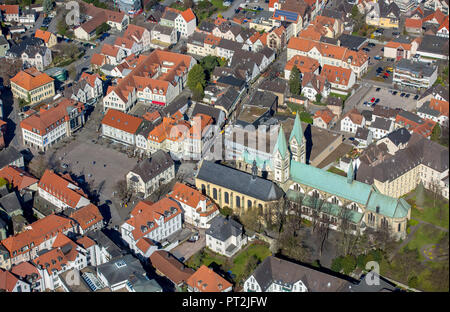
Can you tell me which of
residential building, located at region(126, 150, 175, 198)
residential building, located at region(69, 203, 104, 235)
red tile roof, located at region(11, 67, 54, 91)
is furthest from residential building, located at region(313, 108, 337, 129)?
red tile roof, located at region(11, 67, 54, 91)

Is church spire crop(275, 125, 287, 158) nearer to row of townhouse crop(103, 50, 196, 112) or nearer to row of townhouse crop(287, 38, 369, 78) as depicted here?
row of townhouse crop(103, 50, 196, 112)

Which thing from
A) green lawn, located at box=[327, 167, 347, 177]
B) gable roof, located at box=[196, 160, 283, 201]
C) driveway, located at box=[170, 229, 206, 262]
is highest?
gable roof, located at box=[196, 160, 283, 201]

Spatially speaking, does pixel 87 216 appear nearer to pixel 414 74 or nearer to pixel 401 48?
pixel 414 74

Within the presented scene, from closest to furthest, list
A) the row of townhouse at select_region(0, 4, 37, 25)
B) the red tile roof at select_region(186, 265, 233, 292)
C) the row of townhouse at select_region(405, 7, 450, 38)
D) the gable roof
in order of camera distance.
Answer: the red tile roof at select_region(186, 265, 233, 292)
the gable roof
the row of townhouse at select_region(405, 7, 450, 38)
the row of townhouse at select_region(0, 4, 37, 25)

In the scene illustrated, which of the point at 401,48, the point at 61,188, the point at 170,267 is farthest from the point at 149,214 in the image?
the point at 401,48

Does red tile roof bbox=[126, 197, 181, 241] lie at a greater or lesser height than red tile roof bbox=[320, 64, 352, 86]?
lesser

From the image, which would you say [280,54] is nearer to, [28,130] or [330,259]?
[28,130]

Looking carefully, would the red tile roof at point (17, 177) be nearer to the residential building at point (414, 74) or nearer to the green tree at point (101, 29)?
the green tree at point (101, 29)

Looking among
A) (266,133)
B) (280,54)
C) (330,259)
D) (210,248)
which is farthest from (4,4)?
(330,259)
